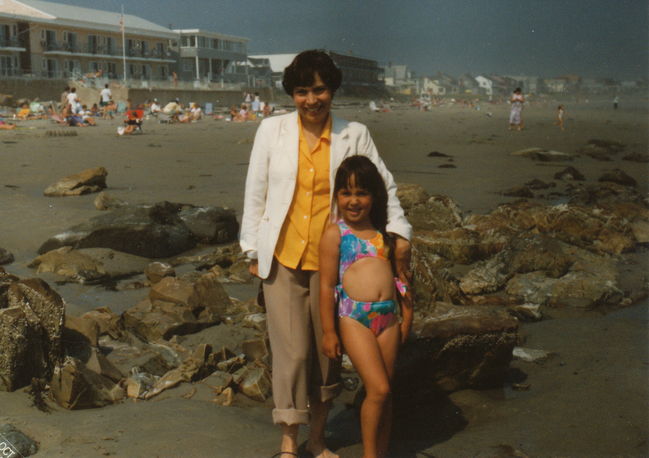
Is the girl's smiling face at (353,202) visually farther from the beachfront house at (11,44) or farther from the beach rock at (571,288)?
the beachfront house at (11,44)

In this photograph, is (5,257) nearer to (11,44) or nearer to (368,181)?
(368,181)

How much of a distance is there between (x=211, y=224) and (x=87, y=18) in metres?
59.7

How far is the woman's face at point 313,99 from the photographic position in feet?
10.7

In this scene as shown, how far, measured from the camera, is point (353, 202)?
3168 millimetres

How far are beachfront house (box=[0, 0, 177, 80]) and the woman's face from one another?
5445 centimetres

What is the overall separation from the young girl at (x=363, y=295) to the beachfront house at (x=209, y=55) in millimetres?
69179

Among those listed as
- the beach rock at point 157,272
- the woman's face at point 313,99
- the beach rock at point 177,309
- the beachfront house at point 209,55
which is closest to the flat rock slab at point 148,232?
the beach rock at point 157,272

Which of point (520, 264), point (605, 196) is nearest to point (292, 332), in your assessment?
point (520, 264)

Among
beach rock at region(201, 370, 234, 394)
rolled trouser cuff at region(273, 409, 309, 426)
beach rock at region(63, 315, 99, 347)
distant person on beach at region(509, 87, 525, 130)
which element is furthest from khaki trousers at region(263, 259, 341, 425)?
distant person on beach at region(509, 87, 525, 130)

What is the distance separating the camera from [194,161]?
54.4ft

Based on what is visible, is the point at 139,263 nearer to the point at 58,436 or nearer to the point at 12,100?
the point at 58,436

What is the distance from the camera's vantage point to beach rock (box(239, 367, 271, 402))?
4359 mm

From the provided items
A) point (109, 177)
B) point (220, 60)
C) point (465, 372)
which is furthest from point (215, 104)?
point (465, 372)

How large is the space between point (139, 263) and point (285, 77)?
4.64m
